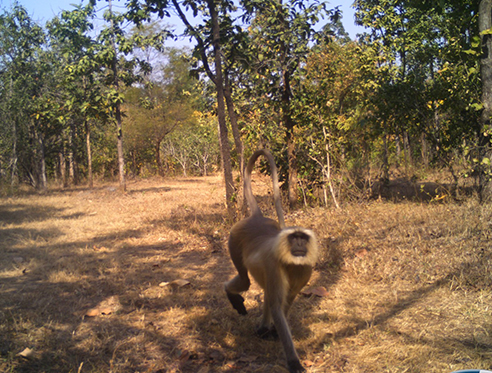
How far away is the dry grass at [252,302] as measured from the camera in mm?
3433

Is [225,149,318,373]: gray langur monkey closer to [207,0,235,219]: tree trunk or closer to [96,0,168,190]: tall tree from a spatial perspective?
[207,0,235,219]: tree trunk

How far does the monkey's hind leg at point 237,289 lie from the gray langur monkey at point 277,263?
0.04 ft

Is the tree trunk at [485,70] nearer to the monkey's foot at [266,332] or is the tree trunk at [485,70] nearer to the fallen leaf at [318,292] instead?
the fallen leaf at [318,292]

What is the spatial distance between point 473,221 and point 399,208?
7.78ft

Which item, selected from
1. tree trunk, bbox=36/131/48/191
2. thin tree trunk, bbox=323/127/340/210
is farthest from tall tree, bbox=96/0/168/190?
thin tree trunk, bbox=323/127/340/210

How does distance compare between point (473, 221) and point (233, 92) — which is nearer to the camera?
point (473, 221)

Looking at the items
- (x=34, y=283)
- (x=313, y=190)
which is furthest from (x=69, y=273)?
(x=313, y=190)

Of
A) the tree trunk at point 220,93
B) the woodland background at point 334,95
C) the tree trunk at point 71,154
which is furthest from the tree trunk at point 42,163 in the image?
the tree trunk at point 220,93

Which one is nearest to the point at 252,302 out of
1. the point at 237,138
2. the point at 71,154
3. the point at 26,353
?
the point at 26,353

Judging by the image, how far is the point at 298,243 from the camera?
127 inches

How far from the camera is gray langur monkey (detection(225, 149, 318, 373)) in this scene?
324cm

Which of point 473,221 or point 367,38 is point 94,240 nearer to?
point 473,221

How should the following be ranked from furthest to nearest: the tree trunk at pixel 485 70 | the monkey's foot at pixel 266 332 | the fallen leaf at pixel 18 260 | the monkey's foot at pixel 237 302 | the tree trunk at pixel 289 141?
the tree trunk at pixel 289 141
the tree trunk at pixel 485 70
the fallen leaf at pixel 18 260
the monkey's foot at pixel 237 302
the monkey's foot at pixel 266 332

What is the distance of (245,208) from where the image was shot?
8109 millimetres
